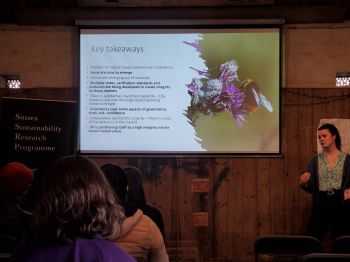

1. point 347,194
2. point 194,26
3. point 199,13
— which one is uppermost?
point 199,13

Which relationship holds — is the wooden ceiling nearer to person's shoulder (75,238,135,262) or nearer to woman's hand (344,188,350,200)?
woman's hand (344,188,350,200)

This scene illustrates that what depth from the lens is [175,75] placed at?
582cm

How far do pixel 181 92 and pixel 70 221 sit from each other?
182 inches

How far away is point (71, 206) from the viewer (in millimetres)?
1281

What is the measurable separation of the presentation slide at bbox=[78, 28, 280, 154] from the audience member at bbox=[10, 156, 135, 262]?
4.47 metres

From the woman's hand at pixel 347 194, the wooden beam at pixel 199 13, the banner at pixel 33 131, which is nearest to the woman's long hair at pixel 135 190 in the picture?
the banner at pixel 33 131

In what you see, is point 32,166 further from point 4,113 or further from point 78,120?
point 78,120

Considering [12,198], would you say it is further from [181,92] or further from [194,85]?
[194,85]

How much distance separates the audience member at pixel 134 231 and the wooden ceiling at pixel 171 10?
13.3 feet

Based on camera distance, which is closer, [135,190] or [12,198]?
[135,190]

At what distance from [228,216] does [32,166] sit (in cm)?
238

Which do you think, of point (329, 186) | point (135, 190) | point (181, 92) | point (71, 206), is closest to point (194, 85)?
point (181, 92)

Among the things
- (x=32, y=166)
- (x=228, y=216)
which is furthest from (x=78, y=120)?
(x=228, y=216)

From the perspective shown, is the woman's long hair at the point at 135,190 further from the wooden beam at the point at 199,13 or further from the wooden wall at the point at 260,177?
the wooden beam at the point at 199,13
